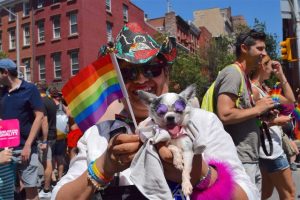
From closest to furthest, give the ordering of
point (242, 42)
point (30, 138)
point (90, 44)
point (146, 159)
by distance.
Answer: point (146, 159), point (242, 42), point (30, 138), point (90, 44)

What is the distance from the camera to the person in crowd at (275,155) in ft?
13.8

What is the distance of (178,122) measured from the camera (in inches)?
69.5

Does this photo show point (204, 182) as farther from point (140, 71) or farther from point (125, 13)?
point (125, 13)

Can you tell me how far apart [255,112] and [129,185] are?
6.31 ft

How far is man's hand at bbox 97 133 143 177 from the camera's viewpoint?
1688 mm

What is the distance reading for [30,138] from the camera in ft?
17.1

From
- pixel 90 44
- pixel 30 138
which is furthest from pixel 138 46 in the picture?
pixel 90 44

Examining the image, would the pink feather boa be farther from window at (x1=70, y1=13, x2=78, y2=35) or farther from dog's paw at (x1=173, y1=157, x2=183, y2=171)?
window at (x1=70, y1=13, x2=78, y2=35)

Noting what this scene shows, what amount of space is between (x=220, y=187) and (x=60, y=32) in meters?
32.7

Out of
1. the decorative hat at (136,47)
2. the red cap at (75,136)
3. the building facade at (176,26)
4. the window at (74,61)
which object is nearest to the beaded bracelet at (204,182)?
the decorative hat at (136,47)

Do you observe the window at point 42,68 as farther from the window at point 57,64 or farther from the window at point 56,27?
the window at point 56,27

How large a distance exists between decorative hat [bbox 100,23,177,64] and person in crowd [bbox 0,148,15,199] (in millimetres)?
2892

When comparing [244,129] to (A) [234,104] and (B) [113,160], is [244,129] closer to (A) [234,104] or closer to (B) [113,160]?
→ (A) [234,104]

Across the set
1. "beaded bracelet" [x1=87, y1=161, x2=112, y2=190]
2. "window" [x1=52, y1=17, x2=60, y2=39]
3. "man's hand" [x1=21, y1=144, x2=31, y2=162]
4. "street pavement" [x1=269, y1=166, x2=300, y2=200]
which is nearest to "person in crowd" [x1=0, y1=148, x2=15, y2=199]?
"man's hand" [x1=21, y1=144, x2=31, y2=162]
